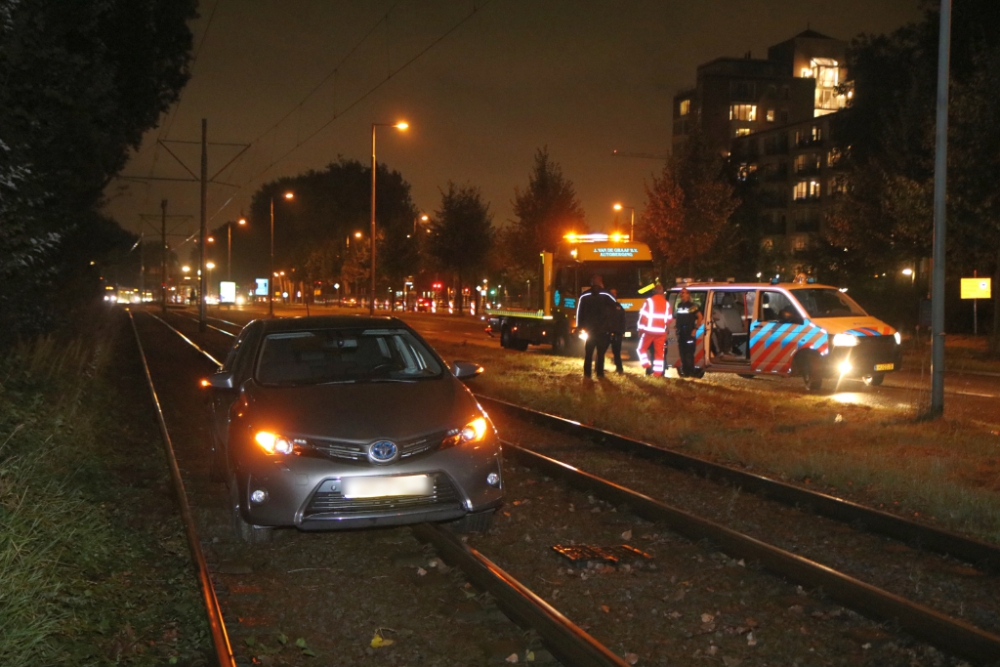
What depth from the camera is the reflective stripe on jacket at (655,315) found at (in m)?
18.8

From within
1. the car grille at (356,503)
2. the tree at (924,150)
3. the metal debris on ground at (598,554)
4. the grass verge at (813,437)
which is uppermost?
the tree at (924,150)

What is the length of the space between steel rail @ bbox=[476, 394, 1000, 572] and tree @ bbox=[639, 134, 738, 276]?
1291 inches

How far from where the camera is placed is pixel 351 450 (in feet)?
21.1

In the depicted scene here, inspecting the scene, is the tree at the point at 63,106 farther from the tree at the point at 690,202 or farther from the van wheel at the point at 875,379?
the tree at the point at 690,202

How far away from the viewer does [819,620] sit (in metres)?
5.54

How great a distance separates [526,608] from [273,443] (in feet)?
6.75

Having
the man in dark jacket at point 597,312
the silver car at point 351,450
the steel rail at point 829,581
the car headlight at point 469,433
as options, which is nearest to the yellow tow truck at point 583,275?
the man in dark jacket at point 597,312

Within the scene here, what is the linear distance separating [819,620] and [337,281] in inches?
3525

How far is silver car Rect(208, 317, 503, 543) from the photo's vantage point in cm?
641

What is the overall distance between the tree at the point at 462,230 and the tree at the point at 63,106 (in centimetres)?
3238

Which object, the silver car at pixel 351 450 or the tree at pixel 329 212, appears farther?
the tree at pixel 329 212

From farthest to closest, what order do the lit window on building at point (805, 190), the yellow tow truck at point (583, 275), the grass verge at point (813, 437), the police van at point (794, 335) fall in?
the lit window on building at point (805, 190) → the yellow tow truck at point (583, 275) → the police van at point (794, 335) → the grass verge at point (813, 437)

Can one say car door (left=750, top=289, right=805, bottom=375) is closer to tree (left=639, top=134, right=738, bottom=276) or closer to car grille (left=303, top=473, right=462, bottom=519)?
car grille (left=303, top=473, right=462, bottom=519)

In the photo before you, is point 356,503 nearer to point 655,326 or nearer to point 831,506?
point 831,506
